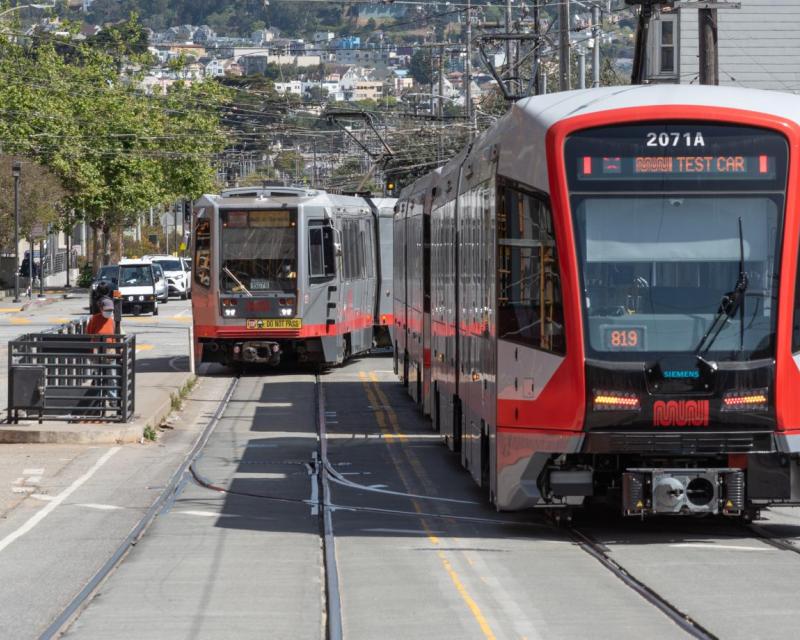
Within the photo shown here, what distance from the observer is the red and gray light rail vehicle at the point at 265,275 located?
29.2 meters

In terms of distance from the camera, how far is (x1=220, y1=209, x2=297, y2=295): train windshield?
2922cm

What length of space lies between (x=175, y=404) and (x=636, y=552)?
44.3ft

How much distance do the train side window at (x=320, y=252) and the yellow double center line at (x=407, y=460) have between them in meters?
2.04

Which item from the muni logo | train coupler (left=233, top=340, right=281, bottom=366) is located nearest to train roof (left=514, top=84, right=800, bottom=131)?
the muni logo

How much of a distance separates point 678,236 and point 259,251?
17905mm

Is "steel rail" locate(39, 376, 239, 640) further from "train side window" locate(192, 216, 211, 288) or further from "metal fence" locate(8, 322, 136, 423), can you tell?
"train side window" locate(192, 216, 211, 288)

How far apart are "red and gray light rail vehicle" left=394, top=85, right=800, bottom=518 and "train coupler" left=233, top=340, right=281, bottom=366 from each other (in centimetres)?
1731

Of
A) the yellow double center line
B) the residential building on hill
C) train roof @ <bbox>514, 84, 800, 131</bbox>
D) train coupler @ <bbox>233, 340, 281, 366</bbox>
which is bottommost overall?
the yellow double center line

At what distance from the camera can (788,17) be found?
133 ft

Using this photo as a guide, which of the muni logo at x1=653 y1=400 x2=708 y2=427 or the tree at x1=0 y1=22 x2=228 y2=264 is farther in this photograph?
the tree at x1=0 y1=22 x2=228 y2=264

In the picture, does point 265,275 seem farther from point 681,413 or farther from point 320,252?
point 681,413

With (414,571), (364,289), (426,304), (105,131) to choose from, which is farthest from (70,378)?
(105,131)

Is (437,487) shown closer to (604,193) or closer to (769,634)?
(604,193)

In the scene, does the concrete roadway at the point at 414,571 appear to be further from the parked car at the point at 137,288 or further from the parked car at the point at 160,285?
the parked car at the point at 160,285
